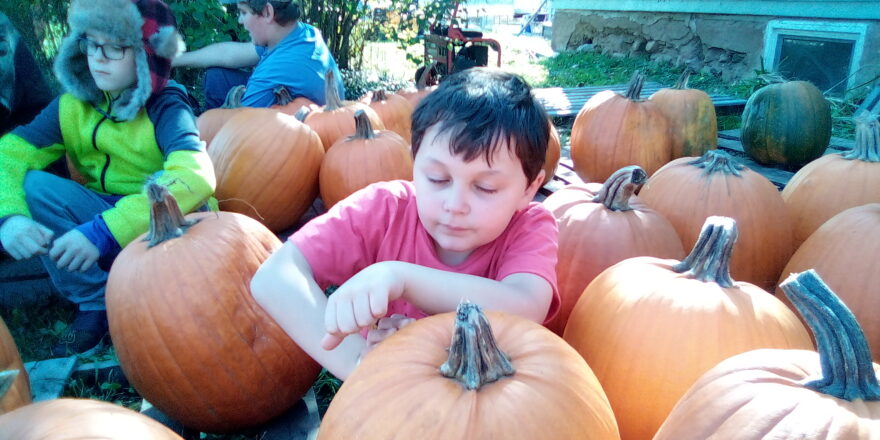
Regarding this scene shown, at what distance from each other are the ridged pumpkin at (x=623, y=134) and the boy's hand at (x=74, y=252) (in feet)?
7.97

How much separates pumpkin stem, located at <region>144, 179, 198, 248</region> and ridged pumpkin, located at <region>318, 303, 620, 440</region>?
36.9 inches

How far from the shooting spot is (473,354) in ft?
3.16

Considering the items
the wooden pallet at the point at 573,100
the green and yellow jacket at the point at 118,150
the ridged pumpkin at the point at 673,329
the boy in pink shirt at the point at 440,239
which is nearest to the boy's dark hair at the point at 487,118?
the boy in pink shirt at the point at 440,239

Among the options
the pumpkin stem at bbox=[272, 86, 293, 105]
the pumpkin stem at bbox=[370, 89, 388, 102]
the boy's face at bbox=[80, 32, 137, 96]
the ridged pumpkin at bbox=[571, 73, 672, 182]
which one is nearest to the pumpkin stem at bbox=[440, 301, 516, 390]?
the boy's face at bbox=[80, 32, 137, 96]

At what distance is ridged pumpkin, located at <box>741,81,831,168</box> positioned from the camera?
3488 mm

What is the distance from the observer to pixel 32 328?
2.33 metres

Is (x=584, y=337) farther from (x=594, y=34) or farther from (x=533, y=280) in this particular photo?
(x=594, y=34)

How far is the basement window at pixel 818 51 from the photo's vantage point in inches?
222

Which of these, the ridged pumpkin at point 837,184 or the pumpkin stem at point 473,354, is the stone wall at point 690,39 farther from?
the pumpkin stem at point 473,354

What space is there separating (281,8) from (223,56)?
650mm

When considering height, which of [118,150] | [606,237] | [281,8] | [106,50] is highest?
[281,8]

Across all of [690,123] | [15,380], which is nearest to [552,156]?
[690,123]

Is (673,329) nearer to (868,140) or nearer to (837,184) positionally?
(837,184)

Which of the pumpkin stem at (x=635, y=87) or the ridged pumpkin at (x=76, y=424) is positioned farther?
the pumpkin stem at (x=635, y=87)
